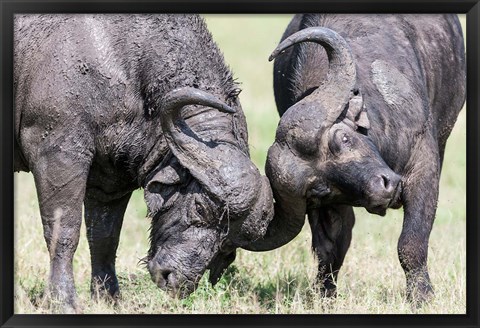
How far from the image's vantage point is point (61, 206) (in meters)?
8.46

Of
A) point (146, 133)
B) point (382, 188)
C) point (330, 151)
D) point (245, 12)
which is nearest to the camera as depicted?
point (245, 12)

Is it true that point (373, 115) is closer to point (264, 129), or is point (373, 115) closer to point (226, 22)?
point (264, 129)

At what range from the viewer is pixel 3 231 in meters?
7.71

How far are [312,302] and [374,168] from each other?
1410 mm

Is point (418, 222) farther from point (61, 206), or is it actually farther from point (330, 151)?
point (61, 206)

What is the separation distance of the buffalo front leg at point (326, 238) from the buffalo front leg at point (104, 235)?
1.67 meters

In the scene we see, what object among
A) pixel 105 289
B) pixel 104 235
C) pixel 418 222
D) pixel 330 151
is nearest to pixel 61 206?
pixel 105 289

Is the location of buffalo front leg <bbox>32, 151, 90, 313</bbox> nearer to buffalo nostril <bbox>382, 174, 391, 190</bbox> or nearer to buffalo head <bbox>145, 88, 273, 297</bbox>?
buffalo head <bbox>145, 88, 273, 297</bbox>

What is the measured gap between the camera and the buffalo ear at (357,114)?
8.50m

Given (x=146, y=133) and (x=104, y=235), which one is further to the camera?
(x=104, y=235)

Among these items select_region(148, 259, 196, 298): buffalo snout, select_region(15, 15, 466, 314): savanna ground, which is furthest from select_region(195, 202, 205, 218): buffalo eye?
select_region(15, 15, 466, 314): savanna ground

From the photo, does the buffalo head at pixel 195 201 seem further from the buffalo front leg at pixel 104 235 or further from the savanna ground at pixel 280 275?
the buffalo front leg at pixel 104 235

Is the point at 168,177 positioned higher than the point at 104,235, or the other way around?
the point at 168,177

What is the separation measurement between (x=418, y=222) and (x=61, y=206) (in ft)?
9.41
